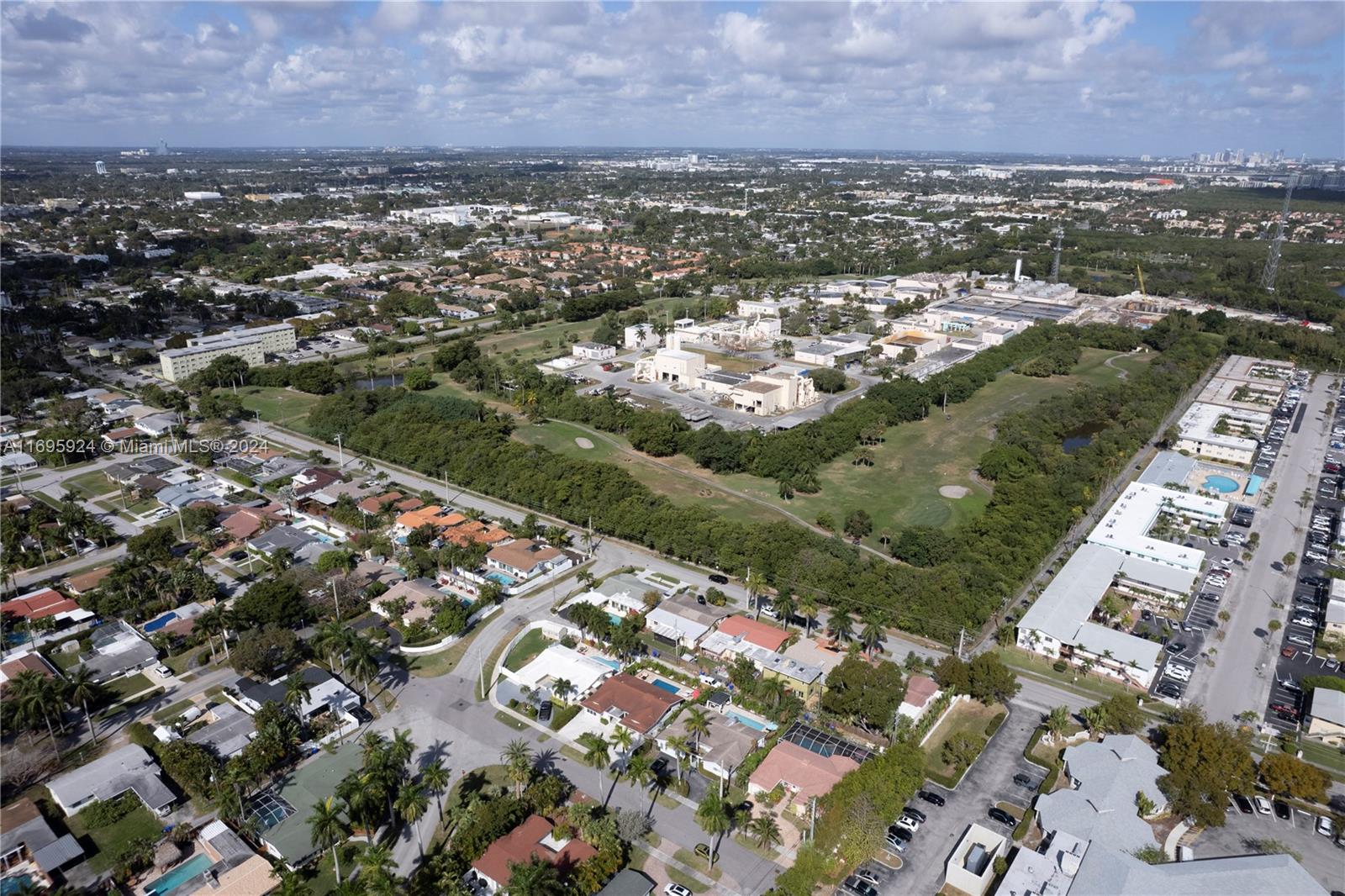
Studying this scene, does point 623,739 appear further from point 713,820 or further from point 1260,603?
point 1260,603

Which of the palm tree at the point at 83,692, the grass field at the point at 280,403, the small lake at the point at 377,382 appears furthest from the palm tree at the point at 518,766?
the small lake at the point at 377,382

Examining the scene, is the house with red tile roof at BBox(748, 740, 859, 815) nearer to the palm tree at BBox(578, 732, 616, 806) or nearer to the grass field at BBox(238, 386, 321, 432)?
the palm tree at BBox(578, 732, 616, 806)

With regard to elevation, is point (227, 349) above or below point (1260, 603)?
above

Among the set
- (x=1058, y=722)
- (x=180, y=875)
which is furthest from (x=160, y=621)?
(x=1058, y=722)

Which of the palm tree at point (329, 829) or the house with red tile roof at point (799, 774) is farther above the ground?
the palm tree at point (329, 829)

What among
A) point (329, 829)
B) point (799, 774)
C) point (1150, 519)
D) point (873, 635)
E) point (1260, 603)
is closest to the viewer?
point (329, 829)

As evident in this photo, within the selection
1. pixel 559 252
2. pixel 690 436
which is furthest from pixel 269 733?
pixel 559 252

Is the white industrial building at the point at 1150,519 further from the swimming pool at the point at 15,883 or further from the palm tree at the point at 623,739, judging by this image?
the swimming pool at the point at 15,883
